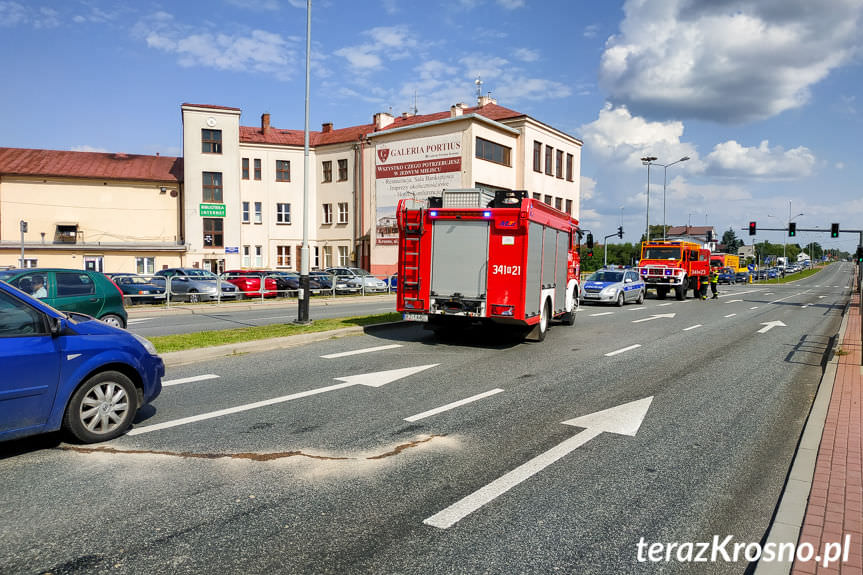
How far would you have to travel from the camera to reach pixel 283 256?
4850 cm

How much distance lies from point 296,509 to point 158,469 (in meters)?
1.46

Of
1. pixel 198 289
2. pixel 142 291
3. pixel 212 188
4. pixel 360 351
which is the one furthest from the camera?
pixel 212 188

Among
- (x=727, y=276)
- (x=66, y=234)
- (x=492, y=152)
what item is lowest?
(x=727, y=276)

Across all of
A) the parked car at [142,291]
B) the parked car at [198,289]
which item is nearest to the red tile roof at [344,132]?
the parked car at [198,289]

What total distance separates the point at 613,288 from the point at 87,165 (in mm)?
42318

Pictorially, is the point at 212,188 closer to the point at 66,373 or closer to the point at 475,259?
the point at 475,259

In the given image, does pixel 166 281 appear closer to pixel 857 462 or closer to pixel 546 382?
pixel 546 382

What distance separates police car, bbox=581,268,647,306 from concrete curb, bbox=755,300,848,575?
1918cm

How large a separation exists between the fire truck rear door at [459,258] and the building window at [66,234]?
41975 millimetres

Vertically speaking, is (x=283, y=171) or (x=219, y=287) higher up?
(x=283, y=171)

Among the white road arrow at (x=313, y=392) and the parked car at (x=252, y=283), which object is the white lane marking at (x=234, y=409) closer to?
the white road arrow at (x=313, y=392)

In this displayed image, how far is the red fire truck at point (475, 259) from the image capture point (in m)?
11.6

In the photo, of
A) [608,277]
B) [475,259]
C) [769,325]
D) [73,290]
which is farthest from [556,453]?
[608,277]

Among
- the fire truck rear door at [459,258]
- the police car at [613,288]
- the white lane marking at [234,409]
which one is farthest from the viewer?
the police car at [613,288]
